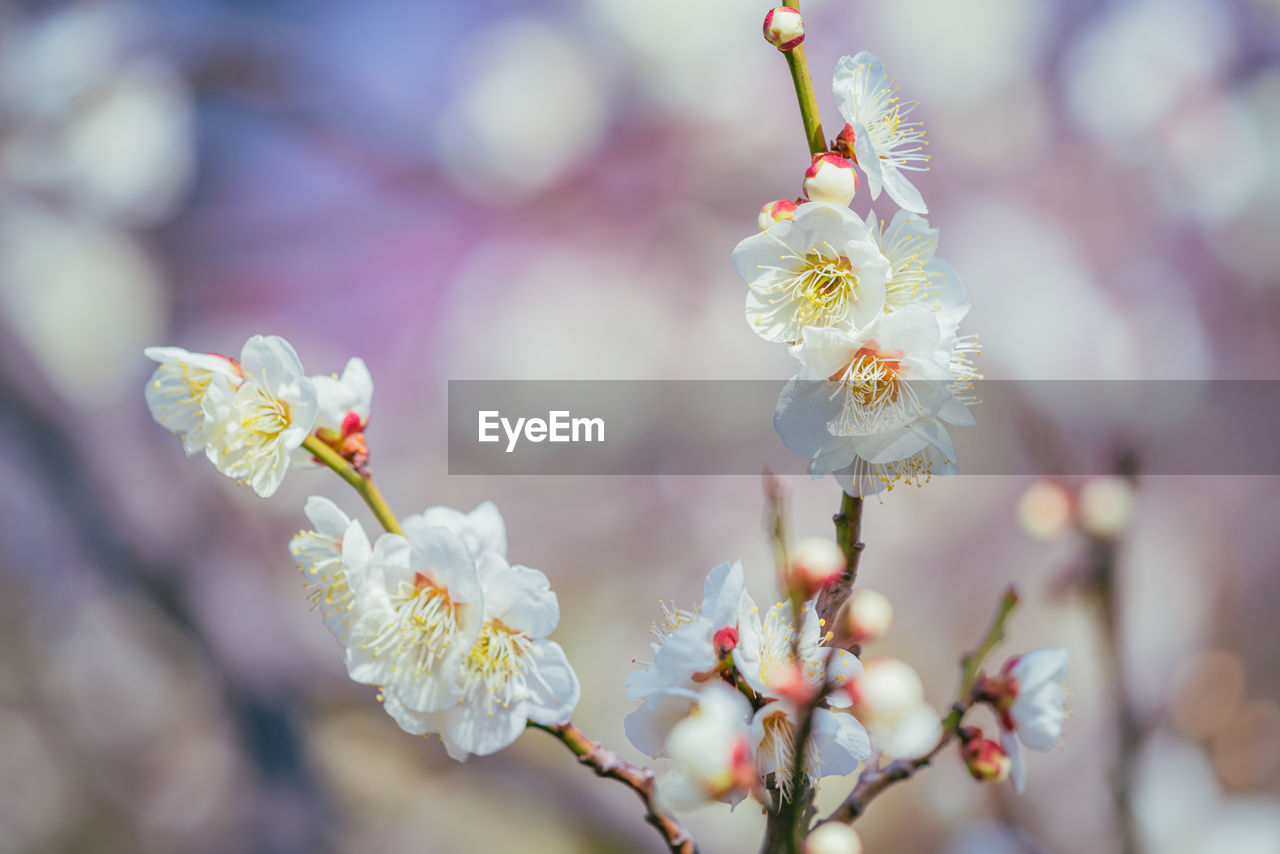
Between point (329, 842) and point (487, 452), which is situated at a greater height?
point (487, 452)

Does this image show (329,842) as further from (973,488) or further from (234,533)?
(973,488)

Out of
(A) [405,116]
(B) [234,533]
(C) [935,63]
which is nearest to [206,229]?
(A) [405,116]

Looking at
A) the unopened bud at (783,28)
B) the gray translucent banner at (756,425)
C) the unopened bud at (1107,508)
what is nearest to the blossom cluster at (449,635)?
the unopened bud at (783,28)

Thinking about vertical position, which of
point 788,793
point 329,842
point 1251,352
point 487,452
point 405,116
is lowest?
point 329,842

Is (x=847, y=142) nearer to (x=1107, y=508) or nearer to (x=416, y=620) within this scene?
(x=416, y=620)

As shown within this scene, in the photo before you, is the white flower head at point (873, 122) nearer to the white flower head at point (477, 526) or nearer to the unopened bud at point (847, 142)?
the unopened bud at point (847, 142)

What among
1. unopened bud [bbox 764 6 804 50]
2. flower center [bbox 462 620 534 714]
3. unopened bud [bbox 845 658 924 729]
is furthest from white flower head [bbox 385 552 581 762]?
unopened bud [bbox 764 6 804 50]

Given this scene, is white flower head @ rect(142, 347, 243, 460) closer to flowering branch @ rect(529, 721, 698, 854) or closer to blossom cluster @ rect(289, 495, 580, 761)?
blossom cluster @ rect(289, 495, 580, 761)
